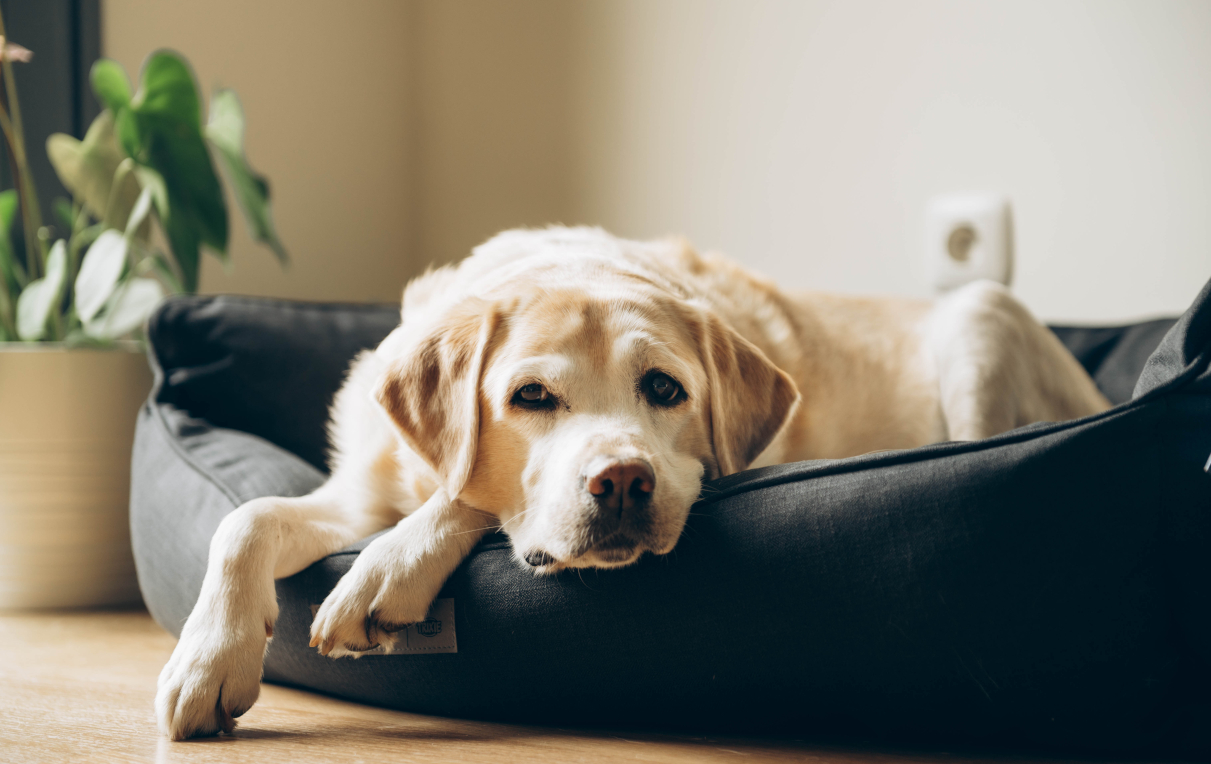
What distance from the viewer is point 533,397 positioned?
1.47 metres

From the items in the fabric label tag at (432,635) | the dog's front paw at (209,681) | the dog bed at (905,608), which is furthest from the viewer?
the fabric label tag at (432,635)

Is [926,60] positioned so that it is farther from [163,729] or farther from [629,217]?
[163,729]

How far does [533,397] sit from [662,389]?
0.22 meters

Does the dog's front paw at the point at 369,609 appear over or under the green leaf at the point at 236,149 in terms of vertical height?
under

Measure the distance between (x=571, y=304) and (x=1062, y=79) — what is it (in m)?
1.88

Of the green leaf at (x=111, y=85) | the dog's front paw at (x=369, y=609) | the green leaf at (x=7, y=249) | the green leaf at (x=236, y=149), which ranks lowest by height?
the dog's front paw at (x=369, y=609)

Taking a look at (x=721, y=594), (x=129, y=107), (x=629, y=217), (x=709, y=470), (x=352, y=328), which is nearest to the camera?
(x=721, y=594)

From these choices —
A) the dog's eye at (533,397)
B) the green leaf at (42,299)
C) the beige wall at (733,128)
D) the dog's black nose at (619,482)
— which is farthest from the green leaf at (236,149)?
the dog's black nose at (619,482)

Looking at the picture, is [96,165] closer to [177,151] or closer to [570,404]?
[177,151]

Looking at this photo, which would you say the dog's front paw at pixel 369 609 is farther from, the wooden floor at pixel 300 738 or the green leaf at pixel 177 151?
the green leaf at pixel 177 151

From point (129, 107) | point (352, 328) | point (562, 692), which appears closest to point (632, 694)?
point (562, 692)

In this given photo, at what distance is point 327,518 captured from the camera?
1666 mm

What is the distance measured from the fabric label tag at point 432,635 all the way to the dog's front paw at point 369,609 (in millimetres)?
29

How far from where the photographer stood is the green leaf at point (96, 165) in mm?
2551
